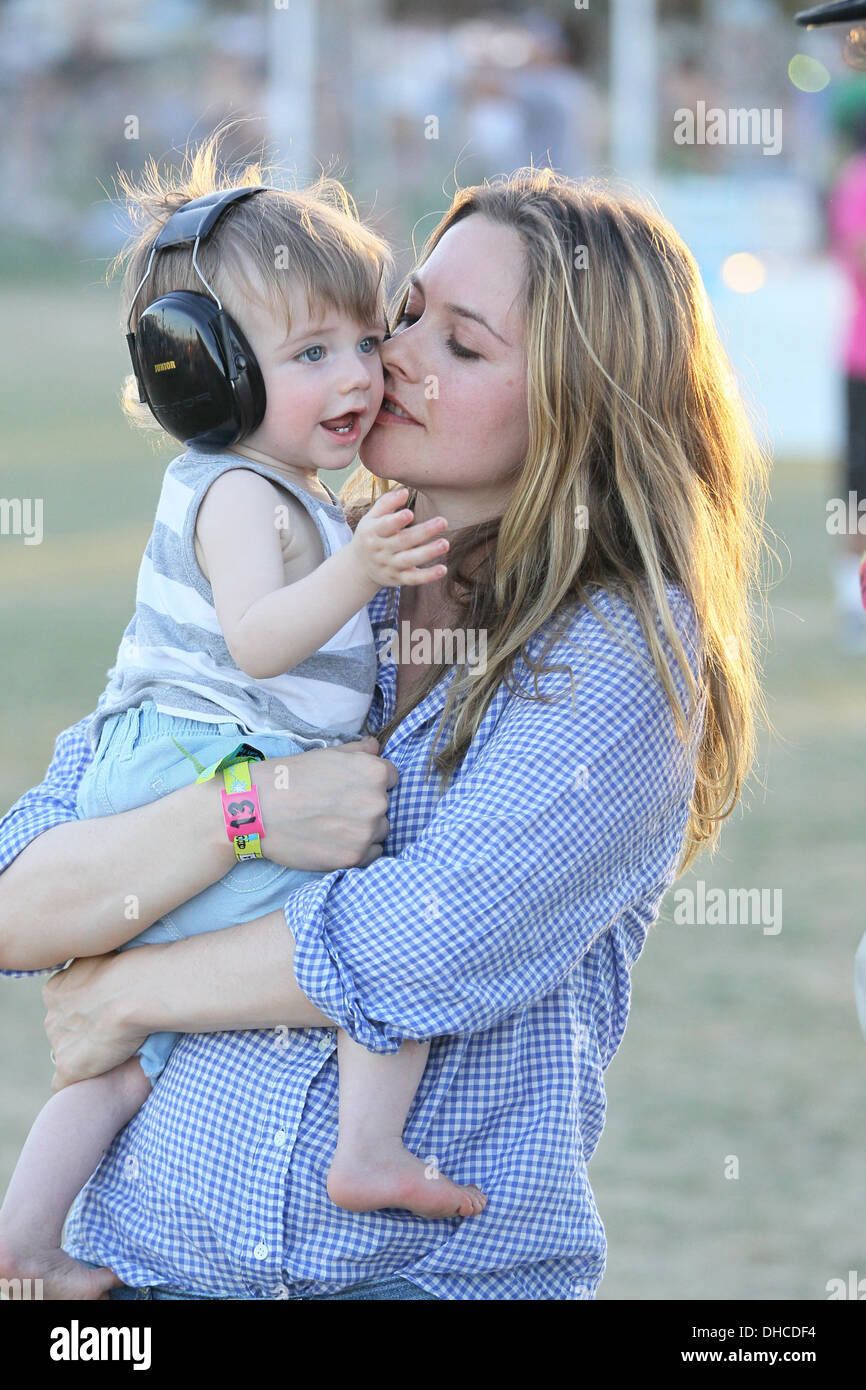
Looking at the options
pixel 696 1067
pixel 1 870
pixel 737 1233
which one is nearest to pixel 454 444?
pixel 1 870

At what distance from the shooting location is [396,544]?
206 centimetres

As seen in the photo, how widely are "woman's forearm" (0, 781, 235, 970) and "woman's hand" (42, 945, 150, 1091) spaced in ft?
0.13

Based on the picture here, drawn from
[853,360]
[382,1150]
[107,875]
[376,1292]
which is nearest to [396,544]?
[107,875]

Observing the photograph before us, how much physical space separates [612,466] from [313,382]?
1.36ft

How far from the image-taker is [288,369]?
2.27 meters

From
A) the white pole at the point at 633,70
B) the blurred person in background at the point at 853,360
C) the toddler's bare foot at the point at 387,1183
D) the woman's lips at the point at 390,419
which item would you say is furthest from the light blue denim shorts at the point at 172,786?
the white pole at the point at 633,70

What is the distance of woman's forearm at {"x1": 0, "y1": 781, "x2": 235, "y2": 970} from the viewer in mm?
2131

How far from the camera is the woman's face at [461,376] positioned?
2256 mm

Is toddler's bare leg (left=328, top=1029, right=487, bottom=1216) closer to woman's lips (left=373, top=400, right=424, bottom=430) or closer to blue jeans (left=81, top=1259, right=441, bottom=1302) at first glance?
blue jeans (left=81, top=1259, right=441, bottom=1302)

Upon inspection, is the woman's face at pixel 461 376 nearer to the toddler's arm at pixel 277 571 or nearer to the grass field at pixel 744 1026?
the toddler's arm at pixel 277 571

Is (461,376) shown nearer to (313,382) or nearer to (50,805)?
(313,382)
